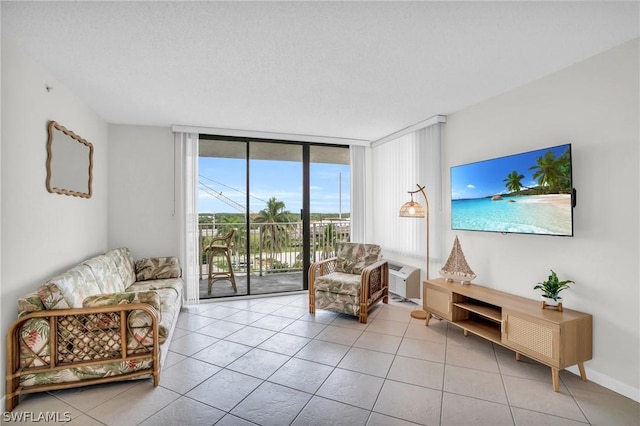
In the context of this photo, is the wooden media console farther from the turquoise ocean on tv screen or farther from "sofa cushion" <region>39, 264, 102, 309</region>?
"sofa cushion" <region>39, 264, 102, 309</region>

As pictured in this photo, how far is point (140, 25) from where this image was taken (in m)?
1.92

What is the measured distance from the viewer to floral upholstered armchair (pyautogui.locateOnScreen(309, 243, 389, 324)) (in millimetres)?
3592

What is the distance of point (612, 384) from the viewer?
217 cm

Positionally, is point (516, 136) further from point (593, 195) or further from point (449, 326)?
point (449, 326)

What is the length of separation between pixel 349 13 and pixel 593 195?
2227mm

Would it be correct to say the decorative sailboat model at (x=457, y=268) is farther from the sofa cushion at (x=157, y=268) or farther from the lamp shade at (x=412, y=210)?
the sofa cushion at (x=157, y=268)

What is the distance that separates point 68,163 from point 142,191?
4.17 ft

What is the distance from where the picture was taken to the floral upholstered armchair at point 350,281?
141 inches

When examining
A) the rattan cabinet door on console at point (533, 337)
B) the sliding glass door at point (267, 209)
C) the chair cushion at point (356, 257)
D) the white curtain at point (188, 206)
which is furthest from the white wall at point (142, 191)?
the rattan cabinet door on console at point (533, 337)

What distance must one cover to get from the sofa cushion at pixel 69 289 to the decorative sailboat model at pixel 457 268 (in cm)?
340

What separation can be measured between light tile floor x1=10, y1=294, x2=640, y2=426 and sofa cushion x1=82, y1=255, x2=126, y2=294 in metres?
0.79

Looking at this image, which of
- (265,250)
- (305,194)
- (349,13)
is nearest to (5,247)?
(349,13)

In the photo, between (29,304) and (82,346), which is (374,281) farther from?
(29,304)

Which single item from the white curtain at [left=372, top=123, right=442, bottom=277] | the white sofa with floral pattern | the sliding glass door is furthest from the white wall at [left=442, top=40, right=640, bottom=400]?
the white sofa with floral pattern
